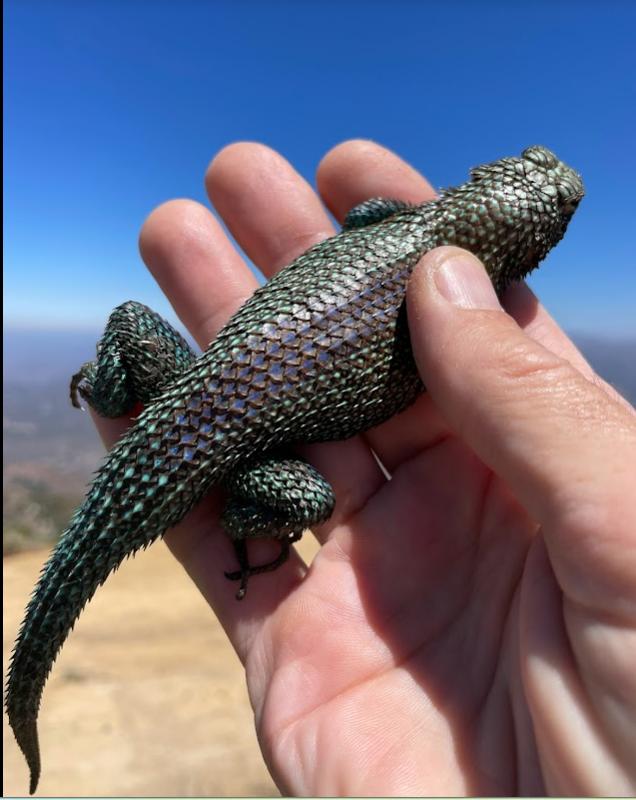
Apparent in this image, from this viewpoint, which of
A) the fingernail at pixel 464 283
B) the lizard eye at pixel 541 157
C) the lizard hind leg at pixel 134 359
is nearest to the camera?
the fingernail at pixel 464 283

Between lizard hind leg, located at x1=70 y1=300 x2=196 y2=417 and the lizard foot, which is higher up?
lizard hind leg, located at x1=70 y1=300 x2=196 y2=417

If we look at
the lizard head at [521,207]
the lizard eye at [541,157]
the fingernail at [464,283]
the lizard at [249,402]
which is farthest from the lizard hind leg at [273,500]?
the lizard eye at [541,157]

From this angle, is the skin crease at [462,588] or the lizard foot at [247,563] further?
the lizard foot at [247,563]

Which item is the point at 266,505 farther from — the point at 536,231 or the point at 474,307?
the point at 536,231

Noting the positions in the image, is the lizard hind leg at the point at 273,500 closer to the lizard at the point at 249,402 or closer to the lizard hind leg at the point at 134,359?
the lizard at the point at 249,402

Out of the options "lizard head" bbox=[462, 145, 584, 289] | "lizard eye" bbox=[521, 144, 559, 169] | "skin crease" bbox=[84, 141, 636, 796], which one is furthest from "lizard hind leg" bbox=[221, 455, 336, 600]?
"lizard eye" bbox=[521, 144, 559, 169]

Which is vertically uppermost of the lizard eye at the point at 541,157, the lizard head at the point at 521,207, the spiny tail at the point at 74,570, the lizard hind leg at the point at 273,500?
the lizard eye at the point at 541,157

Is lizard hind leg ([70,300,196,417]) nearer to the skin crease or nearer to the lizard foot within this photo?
the skin crease

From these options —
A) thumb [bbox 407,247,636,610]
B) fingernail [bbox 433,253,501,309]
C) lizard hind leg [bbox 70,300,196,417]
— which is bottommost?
lizard hind leg [bbox 70,300,196,417]

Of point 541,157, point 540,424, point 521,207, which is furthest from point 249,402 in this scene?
point 541,157
